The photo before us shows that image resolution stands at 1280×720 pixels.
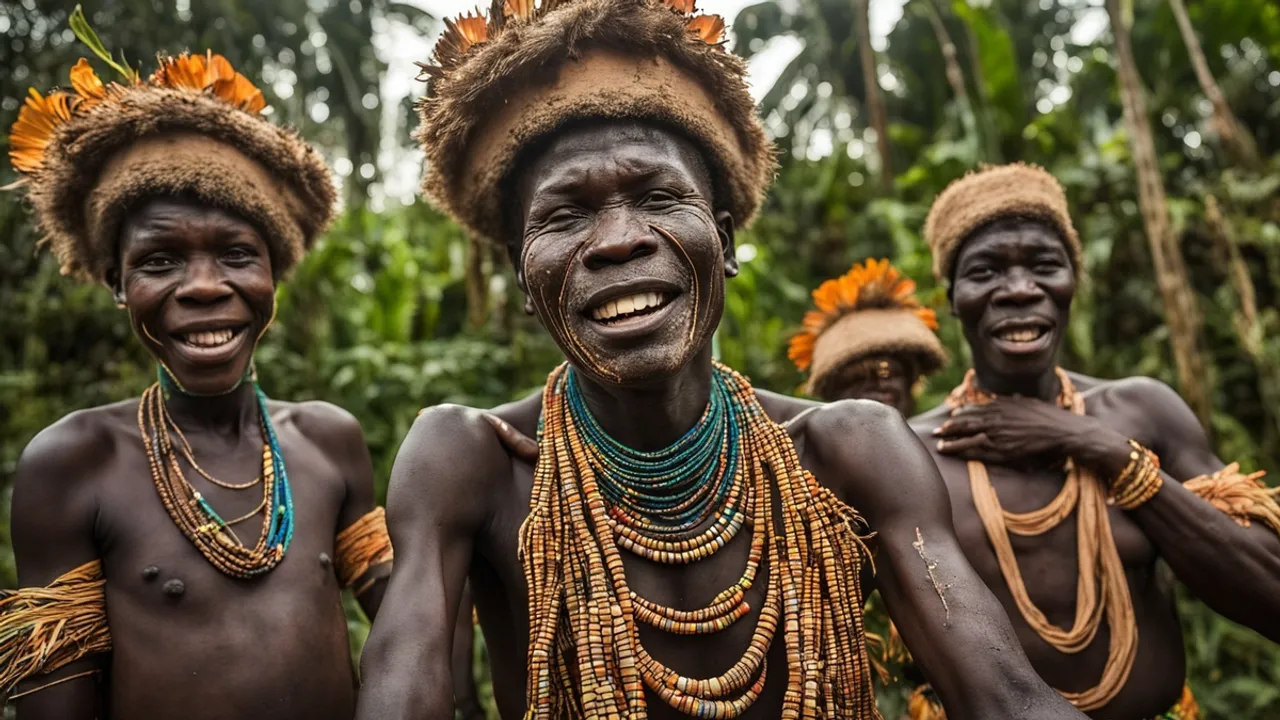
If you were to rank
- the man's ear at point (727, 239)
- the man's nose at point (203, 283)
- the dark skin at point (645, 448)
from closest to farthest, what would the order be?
the dark skin at point (645, 448) < the man's ear at point (727, 239) < the man's nose at point (203, 283)

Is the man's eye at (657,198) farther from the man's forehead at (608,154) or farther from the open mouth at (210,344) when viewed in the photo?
the open mouth at (210,344)

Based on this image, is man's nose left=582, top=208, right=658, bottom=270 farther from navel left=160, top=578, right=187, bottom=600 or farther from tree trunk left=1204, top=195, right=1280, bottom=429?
tree trunk left=1204, top=195, right=1280, bottom=429

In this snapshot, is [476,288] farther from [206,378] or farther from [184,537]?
[184,537]

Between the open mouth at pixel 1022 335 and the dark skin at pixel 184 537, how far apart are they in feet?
7.46

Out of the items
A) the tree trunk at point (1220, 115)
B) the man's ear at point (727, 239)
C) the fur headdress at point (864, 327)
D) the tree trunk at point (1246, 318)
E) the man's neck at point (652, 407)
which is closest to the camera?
the man's neck at point (652, 407)

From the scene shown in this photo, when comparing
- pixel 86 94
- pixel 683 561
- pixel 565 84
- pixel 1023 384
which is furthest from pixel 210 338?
pixel 1023 384

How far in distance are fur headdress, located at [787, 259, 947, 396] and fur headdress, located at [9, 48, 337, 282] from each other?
7.60ft

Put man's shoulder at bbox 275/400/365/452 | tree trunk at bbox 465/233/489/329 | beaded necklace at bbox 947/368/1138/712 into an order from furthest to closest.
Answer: tree trunk at bbox 465/233/489/329 < man's shoulder at bbox 275/400/365/452 < beaded necklace at bbox 947/368/1138/712

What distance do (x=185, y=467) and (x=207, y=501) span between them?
0.14 m

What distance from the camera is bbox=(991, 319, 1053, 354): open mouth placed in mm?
3406

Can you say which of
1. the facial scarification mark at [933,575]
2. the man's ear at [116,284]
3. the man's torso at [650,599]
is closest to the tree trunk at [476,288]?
the man's ear at [116,284]

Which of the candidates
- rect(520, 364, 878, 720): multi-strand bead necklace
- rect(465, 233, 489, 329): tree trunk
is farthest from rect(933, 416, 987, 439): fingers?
rect(465, 233, 489, 329): tree trunk

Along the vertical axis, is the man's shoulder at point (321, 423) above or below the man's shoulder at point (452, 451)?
above

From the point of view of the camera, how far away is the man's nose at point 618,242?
7.25ft
